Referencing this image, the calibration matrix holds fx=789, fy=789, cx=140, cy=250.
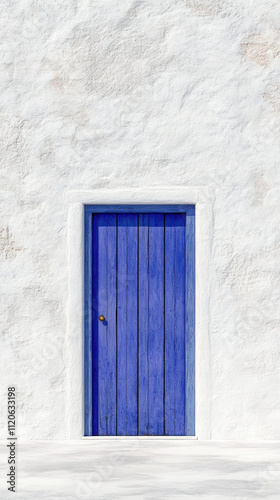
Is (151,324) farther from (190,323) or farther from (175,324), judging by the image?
(190,323)

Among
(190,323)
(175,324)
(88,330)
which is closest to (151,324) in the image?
(175,324)

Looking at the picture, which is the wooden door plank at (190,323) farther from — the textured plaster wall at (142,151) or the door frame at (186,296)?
the textured plaster wall at (142,151)

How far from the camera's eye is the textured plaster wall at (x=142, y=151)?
7.13 metres

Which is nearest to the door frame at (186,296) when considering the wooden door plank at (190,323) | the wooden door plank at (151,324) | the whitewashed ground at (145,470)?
the wooden door plank at (190,323)

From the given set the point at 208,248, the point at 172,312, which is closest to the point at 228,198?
the point at 208,248

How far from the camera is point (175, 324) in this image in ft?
23.7

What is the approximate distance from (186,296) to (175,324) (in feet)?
0.91

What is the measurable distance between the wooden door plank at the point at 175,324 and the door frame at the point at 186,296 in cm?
5

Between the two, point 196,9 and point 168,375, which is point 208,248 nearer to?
point 168,375

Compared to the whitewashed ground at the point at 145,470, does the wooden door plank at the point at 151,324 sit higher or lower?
higher

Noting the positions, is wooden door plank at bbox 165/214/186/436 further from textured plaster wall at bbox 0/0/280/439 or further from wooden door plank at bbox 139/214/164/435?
textured plaster wall at bbox 0/0/280/439

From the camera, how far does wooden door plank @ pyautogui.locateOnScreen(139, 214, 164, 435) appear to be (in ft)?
23.7

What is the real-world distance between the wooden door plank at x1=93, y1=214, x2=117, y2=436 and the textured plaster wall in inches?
12.2

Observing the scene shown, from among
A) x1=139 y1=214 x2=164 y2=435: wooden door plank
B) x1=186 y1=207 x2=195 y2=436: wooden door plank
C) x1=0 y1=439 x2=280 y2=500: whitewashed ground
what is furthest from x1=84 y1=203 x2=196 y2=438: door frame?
x1=0 y1=439 x2=280 y2=500: whitewashed ground
